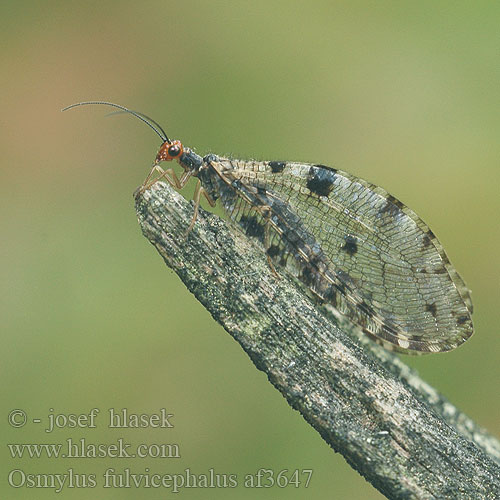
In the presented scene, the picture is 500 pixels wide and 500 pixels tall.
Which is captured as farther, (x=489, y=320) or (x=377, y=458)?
(x=489, y=320)

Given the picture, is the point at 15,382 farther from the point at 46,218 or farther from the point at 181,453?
the point at 46,218

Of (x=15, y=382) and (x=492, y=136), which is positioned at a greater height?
(x=492, y=136)

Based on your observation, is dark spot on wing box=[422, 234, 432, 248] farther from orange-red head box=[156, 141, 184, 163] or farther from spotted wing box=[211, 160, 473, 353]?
orange-red head box=[156, 141, 184, 163]

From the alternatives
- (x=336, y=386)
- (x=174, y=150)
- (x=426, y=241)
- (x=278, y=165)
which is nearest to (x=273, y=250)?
(x=278, y=165)

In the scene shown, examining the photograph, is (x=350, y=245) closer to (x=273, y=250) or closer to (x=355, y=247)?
(x=355, y=247)

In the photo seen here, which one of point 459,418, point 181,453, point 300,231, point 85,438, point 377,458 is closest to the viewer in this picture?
point 377,458

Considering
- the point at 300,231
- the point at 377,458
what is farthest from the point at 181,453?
the point at 377,458

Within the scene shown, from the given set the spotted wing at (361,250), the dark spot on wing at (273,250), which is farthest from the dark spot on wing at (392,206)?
the dark spot on wing at (273,250)
